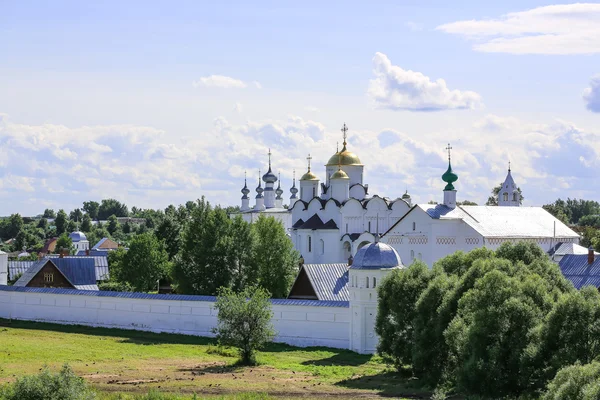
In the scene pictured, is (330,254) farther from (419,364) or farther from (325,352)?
(419,364)

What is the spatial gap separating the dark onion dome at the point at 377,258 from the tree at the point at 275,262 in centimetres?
1189

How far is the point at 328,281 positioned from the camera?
41031 mm

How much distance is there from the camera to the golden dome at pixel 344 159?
68.5m

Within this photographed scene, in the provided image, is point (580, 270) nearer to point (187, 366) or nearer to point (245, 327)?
point (245, 327)

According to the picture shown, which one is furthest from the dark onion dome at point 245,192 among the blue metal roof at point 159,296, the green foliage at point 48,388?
the green foliage at point 48,388

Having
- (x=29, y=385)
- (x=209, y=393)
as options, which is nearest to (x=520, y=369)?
(x=209, y=393)

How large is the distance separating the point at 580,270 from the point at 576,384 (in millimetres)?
25051

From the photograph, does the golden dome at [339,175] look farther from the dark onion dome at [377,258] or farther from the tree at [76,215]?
the tree at [76,215]

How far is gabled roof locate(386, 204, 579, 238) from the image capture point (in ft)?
171

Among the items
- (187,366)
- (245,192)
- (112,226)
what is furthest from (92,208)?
(187,366)

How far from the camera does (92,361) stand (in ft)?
105

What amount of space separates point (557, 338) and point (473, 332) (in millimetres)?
2619

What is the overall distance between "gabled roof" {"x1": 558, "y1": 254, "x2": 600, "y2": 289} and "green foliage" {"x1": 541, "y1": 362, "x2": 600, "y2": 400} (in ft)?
74.4

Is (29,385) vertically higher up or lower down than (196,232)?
lower down
